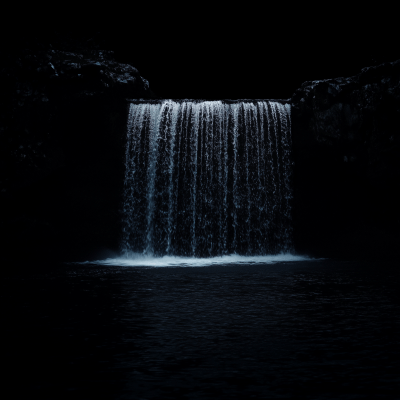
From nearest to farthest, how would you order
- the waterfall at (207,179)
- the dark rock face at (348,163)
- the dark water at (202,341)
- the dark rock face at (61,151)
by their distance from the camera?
1. the dark water at (202,341)
2. the dark rock face at (61,151)
3. the dark rock face at (348,163)
4. the waterfall at (207,179)

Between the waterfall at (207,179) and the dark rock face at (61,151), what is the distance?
893mm

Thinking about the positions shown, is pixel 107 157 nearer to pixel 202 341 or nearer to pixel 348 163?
pixel 348 163

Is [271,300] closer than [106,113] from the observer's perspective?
Yes

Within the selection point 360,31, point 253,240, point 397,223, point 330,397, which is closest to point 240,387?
point 330,397

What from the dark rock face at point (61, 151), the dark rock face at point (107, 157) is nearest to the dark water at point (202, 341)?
the dark rock face at point (61, 151)

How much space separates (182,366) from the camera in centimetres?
561

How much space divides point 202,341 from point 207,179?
17213mm

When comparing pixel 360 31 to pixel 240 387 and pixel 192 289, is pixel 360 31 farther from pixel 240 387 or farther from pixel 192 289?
pixel 240 387

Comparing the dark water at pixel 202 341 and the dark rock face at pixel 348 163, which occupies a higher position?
the dark rock face at pixel 348 163

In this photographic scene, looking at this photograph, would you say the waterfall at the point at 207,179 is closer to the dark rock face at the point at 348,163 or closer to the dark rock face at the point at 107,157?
the dark rock face at the point at 107,157

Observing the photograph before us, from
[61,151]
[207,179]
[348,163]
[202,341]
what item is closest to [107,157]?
[61,151]

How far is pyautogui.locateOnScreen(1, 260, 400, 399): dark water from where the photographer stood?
4.96 meters

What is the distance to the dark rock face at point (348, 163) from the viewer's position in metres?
22.7

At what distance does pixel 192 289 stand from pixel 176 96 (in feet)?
81.6
